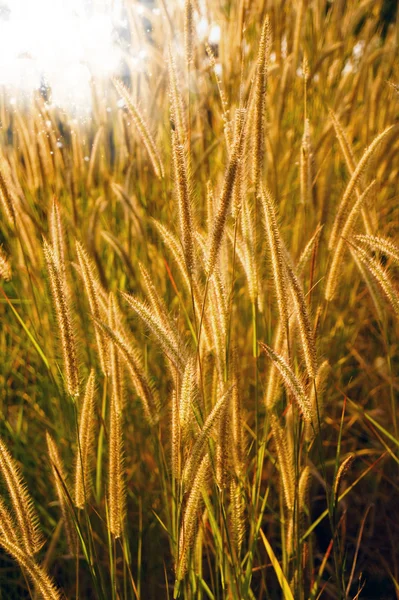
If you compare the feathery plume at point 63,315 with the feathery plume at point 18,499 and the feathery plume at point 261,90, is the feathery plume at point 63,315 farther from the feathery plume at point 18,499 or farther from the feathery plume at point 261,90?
the feathery plume at point 261,90

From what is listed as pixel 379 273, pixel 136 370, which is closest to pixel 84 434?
pixel 136 370

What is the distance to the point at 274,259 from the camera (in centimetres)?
92

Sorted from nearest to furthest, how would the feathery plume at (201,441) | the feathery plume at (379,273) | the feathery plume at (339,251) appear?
1. the feathery plume at (201,441)
2. the feathery plume at (379,273)
3. the feathery plume at (339,251)

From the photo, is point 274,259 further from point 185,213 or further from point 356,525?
point 356,525

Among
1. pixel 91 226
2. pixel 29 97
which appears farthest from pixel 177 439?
pixel 29 97

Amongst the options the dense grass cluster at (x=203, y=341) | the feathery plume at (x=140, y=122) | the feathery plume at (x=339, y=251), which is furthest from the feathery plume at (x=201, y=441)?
the feathery plume at (x=140, y=122)

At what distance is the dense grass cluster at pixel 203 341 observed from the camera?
0.97m

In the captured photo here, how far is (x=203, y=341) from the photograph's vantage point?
1.16 m

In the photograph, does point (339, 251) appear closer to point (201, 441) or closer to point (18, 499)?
point (201, 441)

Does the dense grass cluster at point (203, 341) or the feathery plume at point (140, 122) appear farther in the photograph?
the feathery plume at point (140, 122)

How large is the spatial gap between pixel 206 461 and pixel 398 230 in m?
1.72

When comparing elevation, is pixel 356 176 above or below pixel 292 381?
above

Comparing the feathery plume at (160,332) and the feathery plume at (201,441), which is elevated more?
the feathery plume at (160,332)

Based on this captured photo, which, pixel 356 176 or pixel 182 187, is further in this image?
pixel 356 176
